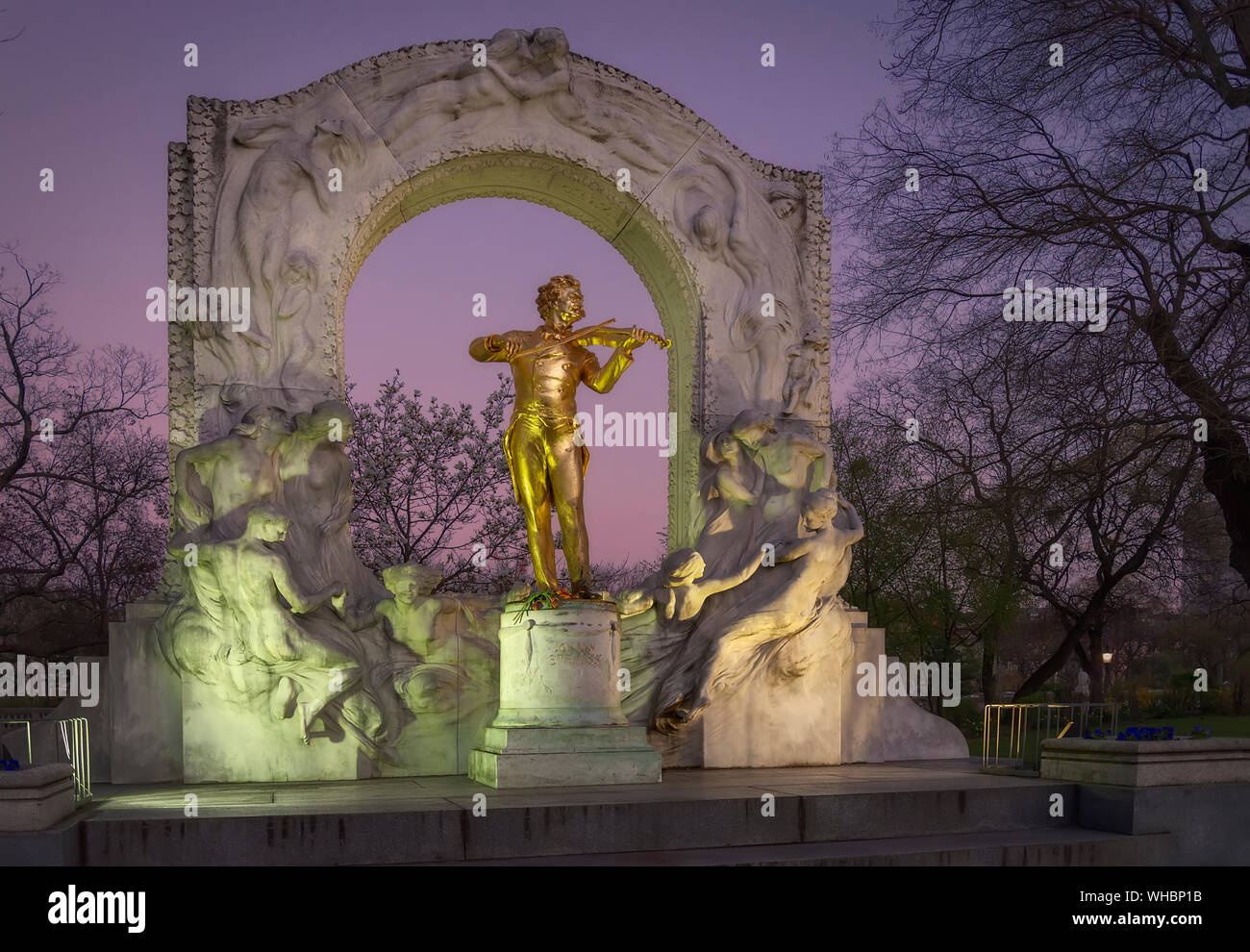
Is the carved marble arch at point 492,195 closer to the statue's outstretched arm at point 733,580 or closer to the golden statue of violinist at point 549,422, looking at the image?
the statue's outstretched arm at point 733,580

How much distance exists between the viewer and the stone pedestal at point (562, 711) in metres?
9.70

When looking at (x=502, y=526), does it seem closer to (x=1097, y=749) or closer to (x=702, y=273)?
(x=702, y=273)

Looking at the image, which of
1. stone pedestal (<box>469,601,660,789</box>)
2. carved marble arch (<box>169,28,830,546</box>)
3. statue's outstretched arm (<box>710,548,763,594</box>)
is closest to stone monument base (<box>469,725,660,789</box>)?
stone pedestal (<box>469,601,660,789</box>)

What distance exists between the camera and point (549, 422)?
10.8 m

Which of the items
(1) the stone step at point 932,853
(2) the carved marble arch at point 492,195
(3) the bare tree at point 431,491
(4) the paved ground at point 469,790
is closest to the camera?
(1) the stone step at point 932,853

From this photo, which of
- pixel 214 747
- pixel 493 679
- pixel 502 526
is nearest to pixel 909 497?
pixel 502 526

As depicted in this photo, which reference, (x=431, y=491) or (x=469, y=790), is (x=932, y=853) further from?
(x=431, y=491)

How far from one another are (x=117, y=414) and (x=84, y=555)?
116 inches

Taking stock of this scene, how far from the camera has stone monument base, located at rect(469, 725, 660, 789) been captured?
9617mm

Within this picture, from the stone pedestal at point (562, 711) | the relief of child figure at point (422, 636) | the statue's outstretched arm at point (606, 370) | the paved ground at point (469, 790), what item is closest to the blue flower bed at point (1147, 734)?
the paved ground at point (469, 790)

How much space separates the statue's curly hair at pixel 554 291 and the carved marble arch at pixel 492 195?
185cm

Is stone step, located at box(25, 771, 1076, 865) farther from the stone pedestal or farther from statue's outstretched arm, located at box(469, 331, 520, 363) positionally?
statue's outstretched arm, located at box(469, 331, 520, 363)

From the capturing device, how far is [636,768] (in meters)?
9.90

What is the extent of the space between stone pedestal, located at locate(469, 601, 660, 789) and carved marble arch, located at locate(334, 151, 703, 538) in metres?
2.75
